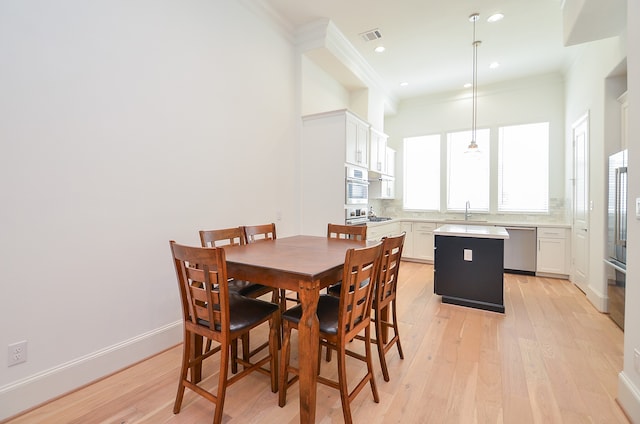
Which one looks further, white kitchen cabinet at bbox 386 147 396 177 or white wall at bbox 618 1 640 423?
white kitchen cabinet at bbox 386 147 396 177

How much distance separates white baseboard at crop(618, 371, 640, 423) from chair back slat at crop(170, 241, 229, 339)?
88.2 inches

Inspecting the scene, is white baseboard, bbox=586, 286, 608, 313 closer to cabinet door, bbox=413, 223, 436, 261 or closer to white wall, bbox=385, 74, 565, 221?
white wall, bbox=385, 74, 565, 221

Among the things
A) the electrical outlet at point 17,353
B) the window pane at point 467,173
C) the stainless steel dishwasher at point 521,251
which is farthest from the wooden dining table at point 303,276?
the window pane at point 467,173

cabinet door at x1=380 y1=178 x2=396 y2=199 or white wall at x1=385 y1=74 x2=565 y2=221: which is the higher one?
white wall at x1=385 y1=74 x2=565 y2=221

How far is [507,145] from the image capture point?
5.34m

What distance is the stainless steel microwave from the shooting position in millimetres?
3887

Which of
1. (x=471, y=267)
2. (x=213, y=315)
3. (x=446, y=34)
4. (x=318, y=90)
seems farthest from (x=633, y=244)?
(x=318, y=90)

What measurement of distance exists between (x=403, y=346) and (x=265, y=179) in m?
2.32

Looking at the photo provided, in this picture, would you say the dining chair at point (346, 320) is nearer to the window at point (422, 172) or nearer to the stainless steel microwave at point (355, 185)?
the stainless steel microwave at point (355, 185)

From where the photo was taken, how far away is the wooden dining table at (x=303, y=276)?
4.83 feet

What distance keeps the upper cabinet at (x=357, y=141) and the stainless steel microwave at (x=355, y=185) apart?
→ 11 cm

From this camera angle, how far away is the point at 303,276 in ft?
4.92

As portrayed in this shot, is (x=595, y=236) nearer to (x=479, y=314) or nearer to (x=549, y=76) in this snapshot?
(x=479, y=314)

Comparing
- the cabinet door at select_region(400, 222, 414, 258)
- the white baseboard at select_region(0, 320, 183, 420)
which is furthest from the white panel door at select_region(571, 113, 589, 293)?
the white baseboard at select_region(0, 320, 183, 420)
